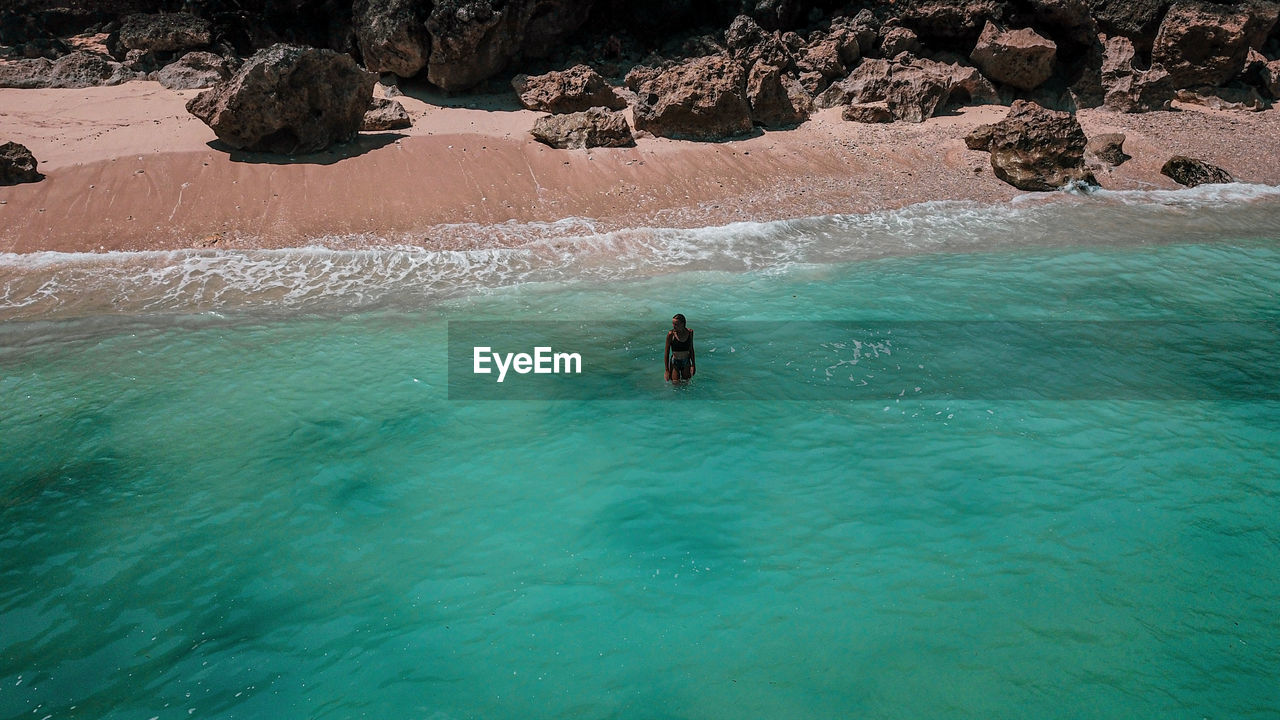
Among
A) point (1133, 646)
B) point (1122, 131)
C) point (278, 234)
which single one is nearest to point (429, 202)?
point (278, 234)

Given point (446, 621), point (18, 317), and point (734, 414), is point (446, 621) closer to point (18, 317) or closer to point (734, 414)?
point (734, 414)

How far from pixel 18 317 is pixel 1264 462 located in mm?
13467

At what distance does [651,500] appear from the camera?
6.45m

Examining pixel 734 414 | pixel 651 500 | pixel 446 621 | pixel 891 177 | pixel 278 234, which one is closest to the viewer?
pixel 446 621

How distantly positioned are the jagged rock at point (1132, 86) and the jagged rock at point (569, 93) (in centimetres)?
1107

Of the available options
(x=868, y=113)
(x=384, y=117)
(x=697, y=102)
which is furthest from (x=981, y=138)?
(x=384, y=117)

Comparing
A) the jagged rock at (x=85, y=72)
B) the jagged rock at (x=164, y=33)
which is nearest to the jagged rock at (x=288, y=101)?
the jagged rock at (x=85, y=72)

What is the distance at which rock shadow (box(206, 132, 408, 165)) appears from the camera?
1304 centimetres

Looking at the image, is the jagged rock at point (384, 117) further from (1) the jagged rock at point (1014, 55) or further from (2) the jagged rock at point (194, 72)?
(1) the jagged rock at point (1014, 55)

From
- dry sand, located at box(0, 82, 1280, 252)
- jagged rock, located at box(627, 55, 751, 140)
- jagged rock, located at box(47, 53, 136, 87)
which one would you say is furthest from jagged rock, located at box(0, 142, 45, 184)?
jagged rock, located at box(627, 55, 751, 140)

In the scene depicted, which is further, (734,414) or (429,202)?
(429,202)

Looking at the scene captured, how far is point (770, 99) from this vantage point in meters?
15.7

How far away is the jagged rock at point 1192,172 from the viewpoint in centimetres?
1486

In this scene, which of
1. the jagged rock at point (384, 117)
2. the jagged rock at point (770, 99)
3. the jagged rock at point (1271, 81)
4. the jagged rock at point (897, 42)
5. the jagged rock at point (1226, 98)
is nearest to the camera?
→ the jagged rock at point (384, 117)
